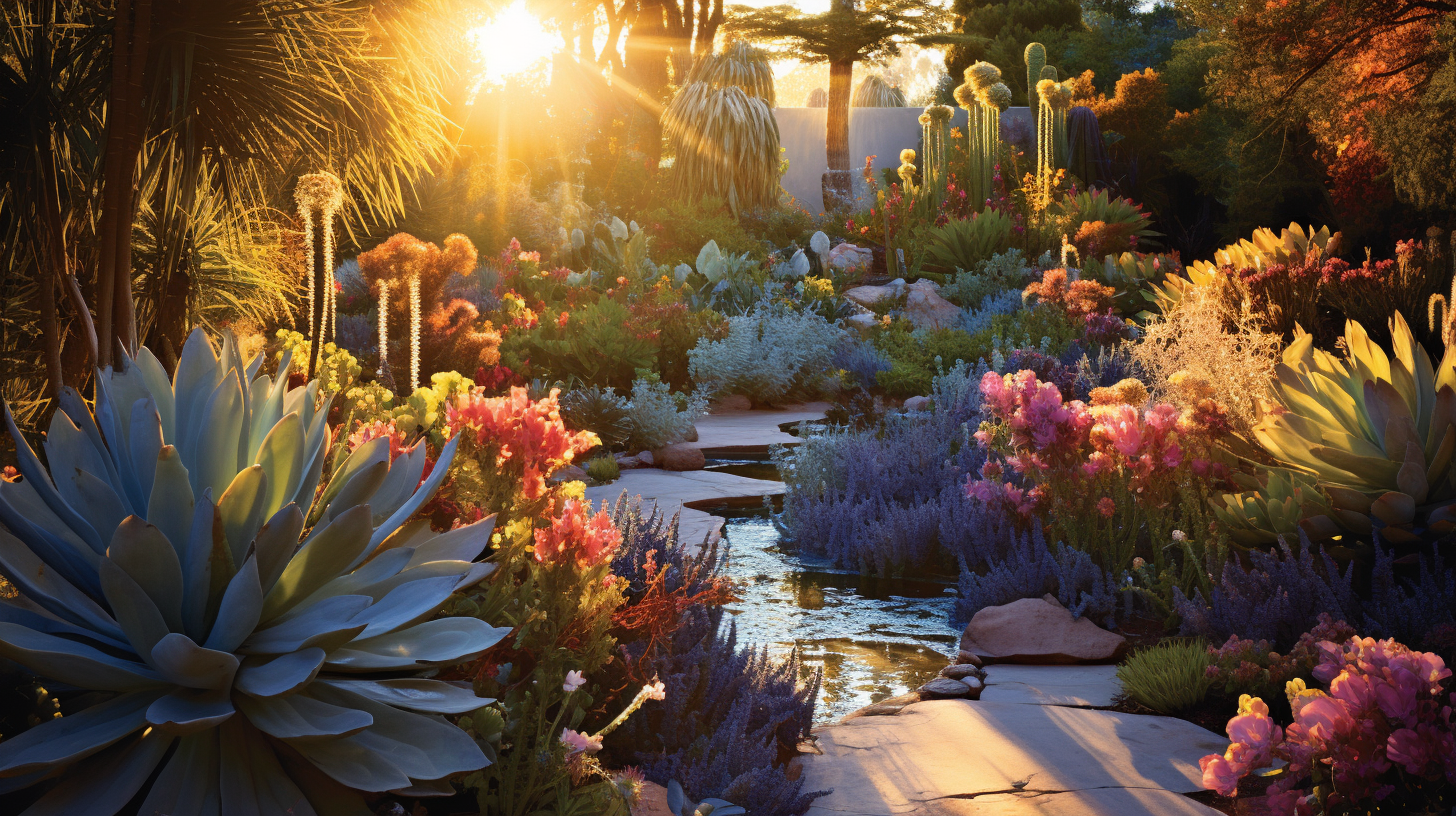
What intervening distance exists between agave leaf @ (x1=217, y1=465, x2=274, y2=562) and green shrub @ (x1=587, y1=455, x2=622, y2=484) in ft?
14.6

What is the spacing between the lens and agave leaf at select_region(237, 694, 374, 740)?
1.46m

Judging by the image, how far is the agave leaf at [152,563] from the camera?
4.78 feet

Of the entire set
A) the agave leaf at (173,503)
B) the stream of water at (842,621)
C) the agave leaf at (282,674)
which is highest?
the agave leaf at (173,503)

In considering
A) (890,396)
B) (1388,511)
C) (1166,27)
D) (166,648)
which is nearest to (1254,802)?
(1388,511)

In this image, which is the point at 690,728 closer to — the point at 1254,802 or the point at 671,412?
the point at 1254,802

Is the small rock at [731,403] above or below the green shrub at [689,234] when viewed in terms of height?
below

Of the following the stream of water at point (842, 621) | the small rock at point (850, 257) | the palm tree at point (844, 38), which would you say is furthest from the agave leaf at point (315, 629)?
the palm tree at point (844, 38)

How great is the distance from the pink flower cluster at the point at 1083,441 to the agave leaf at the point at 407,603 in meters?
3.00

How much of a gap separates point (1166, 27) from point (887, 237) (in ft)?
59.7

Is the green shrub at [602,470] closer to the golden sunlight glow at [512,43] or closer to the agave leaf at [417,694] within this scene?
the golden sunlight glow at [512,43]

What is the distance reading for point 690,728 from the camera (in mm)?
2436

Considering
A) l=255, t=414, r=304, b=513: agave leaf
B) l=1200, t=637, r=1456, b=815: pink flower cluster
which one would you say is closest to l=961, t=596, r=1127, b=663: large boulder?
l=1200, t=637, r=1456, b=815: pink flower cluster

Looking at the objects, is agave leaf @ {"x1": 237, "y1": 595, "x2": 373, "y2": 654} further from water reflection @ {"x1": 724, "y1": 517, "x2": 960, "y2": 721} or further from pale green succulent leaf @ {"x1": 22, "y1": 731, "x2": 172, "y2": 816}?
water reflection @ {"x1": 724, "y1": 517, "x2": 960, "y2": 721}

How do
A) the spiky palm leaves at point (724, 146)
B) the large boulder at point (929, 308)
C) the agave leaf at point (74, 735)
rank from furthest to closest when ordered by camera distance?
the spiky palm leaves at point (724, 146) < the large boulder at point (929, 308) < the agave leaf at point (74, 735)
